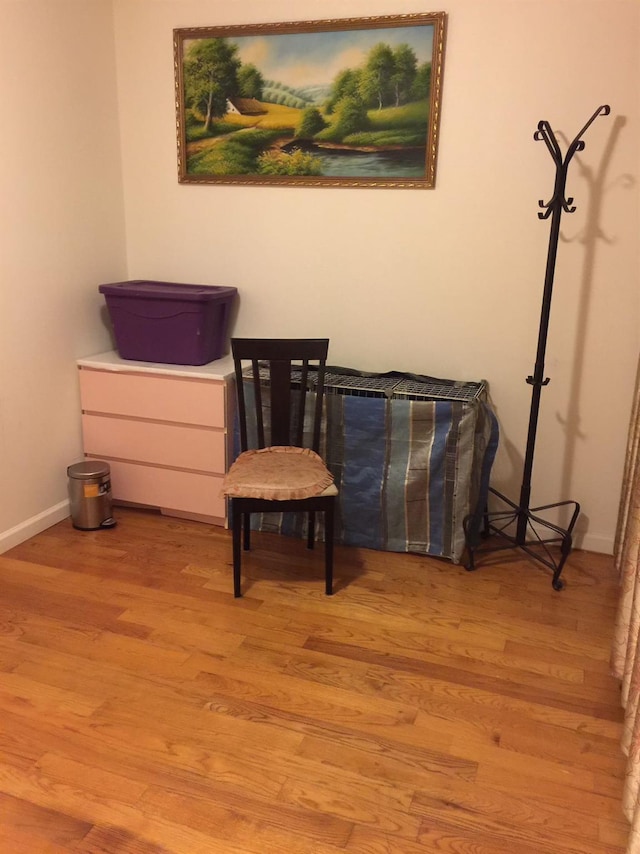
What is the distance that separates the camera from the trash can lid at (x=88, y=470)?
3045mm

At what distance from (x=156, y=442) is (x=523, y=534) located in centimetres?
160

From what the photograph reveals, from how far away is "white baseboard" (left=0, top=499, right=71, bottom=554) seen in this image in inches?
115

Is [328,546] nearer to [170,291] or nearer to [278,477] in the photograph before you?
[278,477]

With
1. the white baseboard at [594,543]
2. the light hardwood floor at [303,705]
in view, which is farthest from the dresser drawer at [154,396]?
the white baseboard at [594,543]

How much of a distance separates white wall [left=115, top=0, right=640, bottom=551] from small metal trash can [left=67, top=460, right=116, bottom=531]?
95 cm

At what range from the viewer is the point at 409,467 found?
9.25 ft

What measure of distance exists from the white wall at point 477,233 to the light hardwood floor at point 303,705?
71 cm

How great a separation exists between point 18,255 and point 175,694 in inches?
71.3

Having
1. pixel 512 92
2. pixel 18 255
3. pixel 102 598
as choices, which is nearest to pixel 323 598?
pixel 102 598

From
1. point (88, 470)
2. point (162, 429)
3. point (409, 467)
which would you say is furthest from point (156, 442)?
point (409, 467)

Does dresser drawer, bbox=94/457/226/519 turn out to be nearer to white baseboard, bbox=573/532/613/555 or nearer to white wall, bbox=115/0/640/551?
white wall, bbox=115/0/640/551

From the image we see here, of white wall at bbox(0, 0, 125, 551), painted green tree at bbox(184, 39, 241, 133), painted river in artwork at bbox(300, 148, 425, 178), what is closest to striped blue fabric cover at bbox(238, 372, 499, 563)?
painted river in artwork at bbox(300, 148, 425, 178)

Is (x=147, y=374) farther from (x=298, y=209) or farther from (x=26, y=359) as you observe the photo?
(x=298, y=209)

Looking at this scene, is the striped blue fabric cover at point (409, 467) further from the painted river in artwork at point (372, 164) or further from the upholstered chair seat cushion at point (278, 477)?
the painted river in artwork at point (372, 164)
